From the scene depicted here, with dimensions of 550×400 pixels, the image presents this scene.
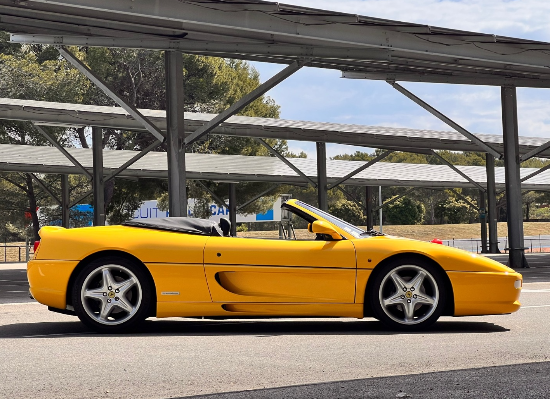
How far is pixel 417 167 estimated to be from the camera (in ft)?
132

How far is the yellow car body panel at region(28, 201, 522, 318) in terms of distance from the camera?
6.80 m

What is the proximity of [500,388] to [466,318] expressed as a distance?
3.87m

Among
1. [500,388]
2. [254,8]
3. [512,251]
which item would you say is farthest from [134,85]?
[500,388]

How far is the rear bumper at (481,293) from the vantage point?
22.5 ft

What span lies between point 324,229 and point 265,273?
0.63 metres

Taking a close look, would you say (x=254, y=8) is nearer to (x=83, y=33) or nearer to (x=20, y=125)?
(x=83, y=33)

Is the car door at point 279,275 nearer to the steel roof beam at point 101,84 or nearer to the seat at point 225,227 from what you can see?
the seat at point 225,227

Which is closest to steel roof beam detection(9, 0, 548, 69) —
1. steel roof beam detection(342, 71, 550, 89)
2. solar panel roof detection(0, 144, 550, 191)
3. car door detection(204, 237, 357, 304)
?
steel roof beam detection(342, 71, 550, 89)

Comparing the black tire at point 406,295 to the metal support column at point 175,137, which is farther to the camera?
the metal support column at point 175,137

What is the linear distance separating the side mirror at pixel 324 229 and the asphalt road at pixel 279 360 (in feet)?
2.64

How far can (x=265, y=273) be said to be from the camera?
682cm

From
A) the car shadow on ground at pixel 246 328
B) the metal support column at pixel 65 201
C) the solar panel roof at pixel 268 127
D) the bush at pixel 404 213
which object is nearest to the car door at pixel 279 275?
the car shadow on ground at pixel 246 328

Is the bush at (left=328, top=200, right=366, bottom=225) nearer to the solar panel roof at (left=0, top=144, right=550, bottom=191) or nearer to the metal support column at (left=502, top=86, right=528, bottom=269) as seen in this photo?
the solar panel roof at (left=0, top=144, right=550, bottom=191)

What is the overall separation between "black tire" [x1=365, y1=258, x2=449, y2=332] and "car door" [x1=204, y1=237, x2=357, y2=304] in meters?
0.22
